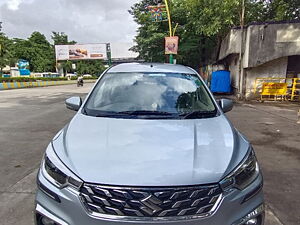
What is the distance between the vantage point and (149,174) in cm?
169

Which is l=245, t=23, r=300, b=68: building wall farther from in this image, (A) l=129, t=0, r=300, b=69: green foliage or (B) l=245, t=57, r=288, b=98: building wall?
(A) l=129, t=0, r=300, b=69: green foliage

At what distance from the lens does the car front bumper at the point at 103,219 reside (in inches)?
64.3

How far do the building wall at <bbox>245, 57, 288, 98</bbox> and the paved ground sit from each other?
5.40 metres

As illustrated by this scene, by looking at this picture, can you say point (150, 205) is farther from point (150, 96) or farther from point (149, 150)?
point (150, 96)

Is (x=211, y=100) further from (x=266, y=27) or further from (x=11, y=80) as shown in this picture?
(x=11, y=80)

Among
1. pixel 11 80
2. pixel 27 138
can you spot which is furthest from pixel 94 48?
pixel 27 138

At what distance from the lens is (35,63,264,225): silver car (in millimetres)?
1624

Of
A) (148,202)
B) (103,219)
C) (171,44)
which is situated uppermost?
(171,44)

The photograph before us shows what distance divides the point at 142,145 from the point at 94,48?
57711 millimetres

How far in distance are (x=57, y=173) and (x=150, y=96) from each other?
4.90 ft

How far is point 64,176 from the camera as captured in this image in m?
1.80

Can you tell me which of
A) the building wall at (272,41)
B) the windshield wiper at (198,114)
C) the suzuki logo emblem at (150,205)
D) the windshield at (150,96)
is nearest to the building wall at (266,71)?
the building wall at (272,41)

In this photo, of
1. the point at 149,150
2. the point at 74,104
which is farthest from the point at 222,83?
the point at 149,150

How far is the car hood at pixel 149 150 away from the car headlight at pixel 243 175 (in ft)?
0.15
